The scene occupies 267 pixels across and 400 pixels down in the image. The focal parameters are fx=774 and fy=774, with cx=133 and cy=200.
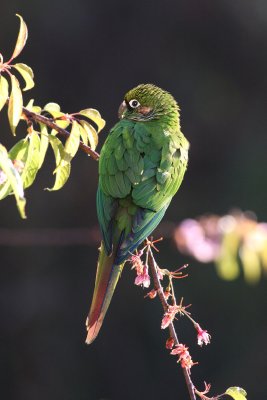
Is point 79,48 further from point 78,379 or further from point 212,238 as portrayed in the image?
point 212,238

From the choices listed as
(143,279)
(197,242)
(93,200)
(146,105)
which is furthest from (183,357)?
(93,200)

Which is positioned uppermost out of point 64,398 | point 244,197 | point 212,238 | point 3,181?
point 3,181

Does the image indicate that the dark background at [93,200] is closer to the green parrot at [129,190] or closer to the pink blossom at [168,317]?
the green parrot at [129,190]

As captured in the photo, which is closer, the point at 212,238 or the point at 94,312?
the point at 94,312

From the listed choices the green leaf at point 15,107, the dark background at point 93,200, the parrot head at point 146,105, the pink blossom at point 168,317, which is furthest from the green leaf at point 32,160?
the dark background at point 93,200

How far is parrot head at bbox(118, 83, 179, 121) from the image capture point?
257 centimetres

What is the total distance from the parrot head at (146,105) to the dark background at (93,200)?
105 inches

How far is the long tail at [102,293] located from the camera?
1865 millimetres

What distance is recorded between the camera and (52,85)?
18.2ft

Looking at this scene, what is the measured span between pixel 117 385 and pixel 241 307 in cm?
Answer: 105

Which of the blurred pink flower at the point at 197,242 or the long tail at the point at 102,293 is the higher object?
the long tail at the point at 102,293

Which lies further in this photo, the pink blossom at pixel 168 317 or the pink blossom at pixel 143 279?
the pink blossom at pixel 143 279

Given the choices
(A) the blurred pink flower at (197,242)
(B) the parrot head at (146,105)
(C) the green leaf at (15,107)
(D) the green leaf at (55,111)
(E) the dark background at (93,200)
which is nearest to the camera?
(C) the green leaf at (15,107)

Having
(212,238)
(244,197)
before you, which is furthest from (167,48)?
(212,238)
